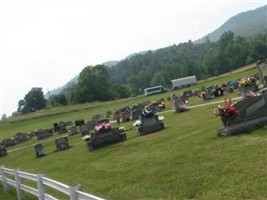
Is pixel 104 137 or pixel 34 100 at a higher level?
pixel 34 100

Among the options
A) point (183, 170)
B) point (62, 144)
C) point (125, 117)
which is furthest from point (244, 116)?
point (125, 117)

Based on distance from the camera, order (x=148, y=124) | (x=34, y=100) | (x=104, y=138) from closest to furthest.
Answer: (x=104, y=138)
(x=148, y=124)
(x=34, y=100)

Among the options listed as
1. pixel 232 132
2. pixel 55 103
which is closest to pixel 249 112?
pixel 232 132

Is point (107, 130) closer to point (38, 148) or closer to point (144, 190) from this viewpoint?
point (38, 148)

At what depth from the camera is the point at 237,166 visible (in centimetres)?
1121

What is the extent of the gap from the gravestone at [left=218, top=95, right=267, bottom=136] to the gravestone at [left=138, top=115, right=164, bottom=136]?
30.9 ft

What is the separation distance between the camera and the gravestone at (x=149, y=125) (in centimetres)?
2547

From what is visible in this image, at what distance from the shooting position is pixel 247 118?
16.3 meters

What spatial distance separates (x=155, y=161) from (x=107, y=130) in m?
10.4

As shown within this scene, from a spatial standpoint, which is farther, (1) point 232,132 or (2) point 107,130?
(2) point 107,130

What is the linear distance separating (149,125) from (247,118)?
9.87 metres

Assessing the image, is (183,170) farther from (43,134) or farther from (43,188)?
(43,134)

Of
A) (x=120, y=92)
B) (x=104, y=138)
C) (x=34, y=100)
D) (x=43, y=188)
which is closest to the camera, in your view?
(x=43, y=188)

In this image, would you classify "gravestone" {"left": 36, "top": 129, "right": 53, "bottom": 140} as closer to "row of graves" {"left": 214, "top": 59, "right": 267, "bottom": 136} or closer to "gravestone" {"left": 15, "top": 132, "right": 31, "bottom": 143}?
"gravestone" {"left": 15, "top": 132, "right": 31, "bottom": 143}
